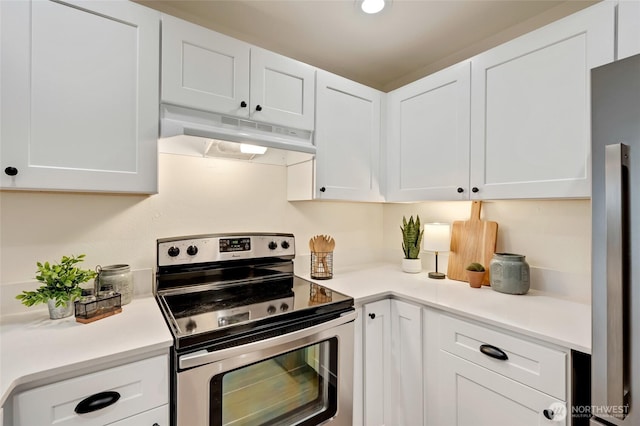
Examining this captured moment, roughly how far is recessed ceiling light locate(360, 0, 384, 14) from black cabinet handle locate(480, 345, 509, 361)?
1.71m

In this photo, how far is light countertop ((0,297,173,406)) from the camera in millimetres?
820

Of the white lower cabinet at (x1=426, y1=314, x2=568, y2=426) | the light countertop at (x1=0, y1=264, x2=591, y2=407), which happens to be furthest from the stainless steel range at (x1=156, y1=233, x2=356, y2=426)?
the white lower cabinet at (x1=426, y1=314, x2=568, y2=426)

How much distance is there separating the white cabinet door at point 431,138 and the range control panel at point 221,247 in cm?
85

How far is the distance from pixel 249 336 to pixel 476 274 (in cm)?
132

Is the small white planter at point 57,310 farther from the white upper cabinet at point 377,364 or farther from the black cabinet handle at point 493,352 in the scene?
the black cabinet handle at point 493,352

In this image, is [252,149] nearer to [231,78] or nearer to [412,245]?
[231,78]

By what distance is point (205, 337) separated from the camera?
3.40 feet

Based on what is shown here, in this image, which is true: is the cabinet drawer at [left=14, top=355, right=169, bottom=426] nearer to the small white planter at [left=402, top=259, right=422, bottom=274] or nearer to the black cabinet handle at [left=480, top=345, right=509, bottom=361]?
the black cabinet handle at [left=480, top=345, right=509, bottom=361]

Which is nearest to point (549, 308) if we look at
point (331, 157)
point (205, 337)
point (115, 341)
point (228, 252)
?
point (331, 157)

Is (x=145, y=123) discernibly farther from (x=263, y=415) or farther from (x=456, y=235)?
(x=456, y=235)

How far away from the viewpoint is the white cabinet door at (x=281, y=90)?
152 cm

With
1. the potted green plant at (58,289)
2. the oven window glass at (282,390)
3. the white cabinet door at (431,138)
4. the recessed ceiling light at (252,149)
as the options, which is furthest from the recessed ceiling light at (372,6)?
the potted green plant at (58,289)

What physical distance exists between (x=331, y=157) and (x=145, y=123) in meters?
0.99

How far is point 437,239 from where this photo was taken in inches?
75.8
